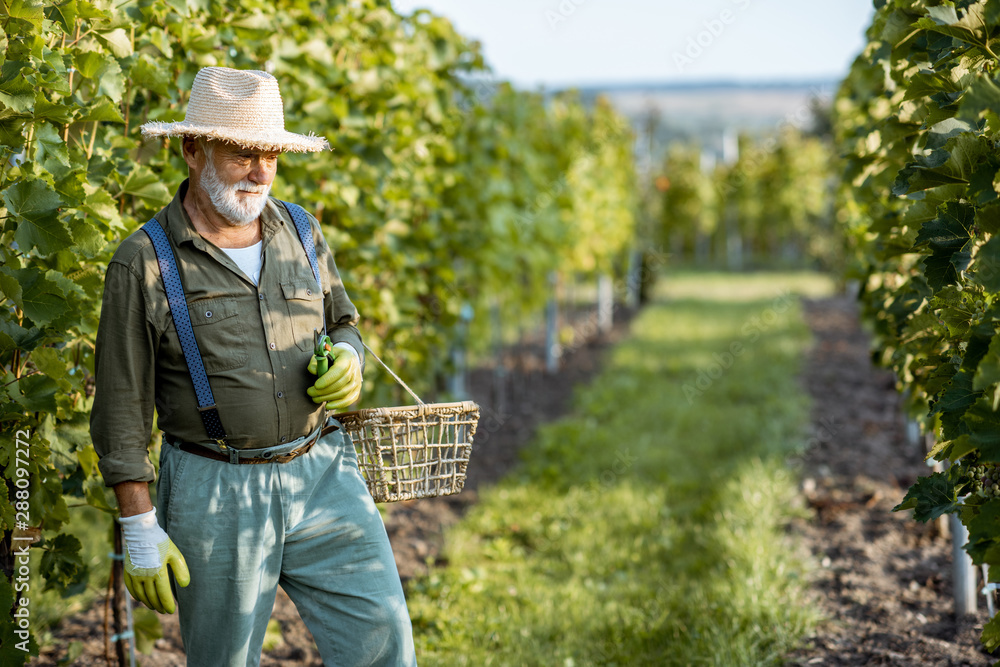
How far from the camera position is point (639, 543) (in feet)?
15.7

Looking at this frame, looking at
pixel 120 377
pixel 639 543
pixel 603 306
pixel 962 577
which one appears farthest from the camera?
pixel 603 306

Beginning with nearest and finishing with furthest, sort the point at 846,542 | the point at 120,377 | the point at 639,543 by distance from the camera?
1. the point at 120,377
2. the point at 846,542
3. the point at 639,543

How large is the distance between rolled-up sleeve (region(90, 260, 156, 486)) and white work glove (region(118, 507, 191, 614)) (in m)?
0.11

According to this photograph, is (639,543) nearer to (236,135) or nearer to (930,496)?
(930,496)

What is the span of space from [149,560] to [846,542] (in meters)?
3.70

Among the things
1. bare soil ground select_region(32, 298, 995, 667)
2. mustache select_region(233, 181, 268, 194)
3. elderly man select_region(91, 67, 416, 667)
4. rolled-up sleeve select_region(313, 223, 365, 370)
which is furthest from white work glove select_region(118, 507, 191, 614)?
bare soil ground select_region(32, 298, 995, 667)

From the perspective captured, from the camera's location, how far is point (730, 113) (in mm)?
130875

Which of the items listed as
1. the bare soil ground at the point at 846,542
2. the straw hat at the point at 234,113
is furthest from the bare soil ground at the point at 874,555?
the straw hat at the point at 234,113

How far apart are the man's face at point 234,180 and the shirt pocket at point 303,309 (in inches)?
8.8

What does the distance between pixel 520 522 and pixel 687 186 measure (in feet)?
88.0

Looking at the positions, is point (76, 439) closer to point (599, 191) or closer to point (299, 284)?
point (299, 284)

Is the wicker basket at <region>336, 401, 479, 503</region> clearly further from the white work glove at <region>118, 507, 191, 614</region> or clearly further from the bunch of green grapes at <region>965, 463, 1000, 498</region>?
the bunch of green grapes at <region>965, 463, 1000, 498</region>

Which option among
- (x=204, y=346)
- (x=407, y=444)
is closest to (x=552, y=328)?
(x=407, y=444)

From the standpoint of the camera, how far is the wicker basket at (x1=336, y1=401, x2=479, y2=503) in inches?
94.6
